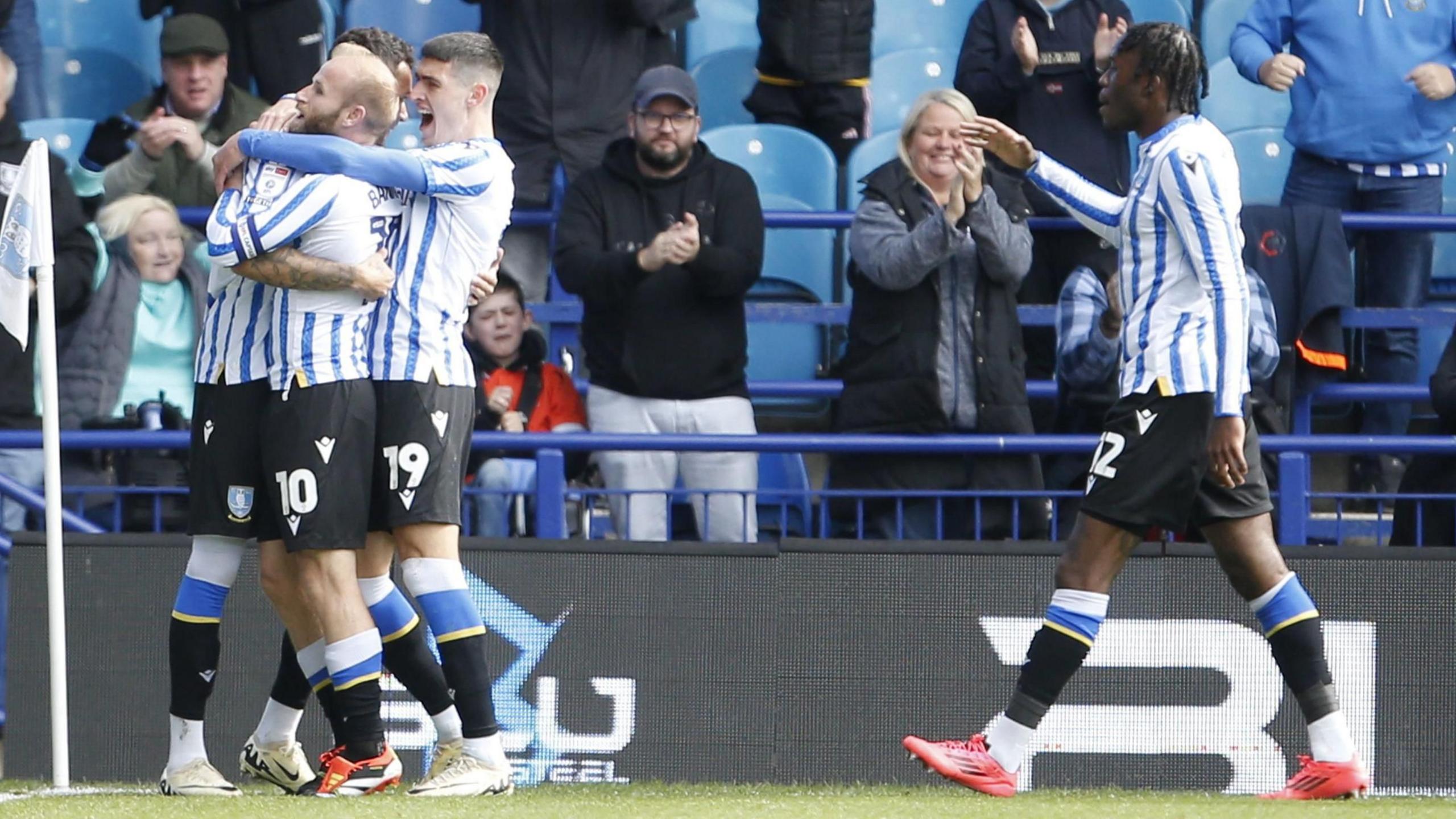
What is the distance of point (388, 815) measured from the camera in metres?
4.67

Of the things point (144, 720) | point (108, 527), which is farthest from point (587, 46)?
point (144, 720)

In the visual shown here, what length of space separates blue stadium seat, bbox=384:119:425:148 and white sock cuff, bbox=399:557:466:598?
4.67 metres

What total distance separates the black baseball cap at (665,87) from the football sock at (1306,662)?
3213mm

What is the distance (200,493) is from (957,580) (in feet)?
7.87

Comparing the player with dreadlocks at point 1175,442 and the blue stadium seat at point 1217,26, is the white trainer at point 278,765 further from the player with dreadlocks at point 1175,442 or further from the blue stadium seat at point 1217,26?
the blue stadium seat at point 1217,26

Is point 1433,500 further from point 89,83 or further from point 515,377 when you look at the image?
point 89,83

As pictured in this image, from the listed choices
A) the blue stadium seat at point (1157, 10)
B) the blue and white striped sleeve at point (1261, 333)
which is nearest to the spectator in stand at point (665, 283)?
the blue and white striped sleeve at point (1261, 333)

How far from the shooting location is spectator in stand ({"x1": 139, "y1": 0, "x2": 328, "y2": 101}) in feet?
29.8

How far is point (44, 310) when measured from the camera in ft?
18.4

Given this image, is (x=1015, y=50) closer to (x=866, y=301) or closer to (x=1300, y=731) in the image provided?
(x=866, y=301)

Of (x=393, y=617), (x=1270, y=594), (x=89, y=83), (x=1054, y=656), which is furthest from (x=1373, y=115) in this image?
(x=89, y=83)

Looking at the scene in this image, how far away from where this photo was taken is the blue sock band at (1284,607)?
547cm

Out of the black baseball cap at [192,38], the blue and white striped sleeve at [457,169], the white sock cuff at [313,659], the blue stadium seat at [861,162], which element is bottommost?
the white sock cuff at [313,659]

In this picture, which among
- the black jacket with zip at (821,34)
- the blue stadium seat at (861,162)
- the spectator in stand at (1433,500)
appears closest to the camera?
the spectator in stand at (1433,500)
